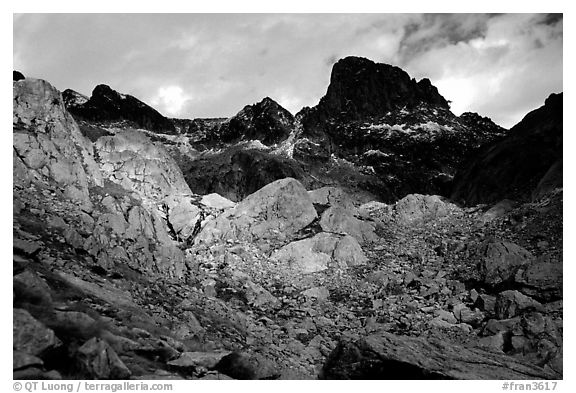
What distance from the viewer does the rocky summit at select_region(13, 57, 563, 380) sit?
1007 cm

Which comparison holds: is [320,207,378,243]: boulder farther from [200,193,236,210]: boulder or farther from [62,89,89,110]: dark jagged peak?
[62,89,89,110]: dark jagged peak

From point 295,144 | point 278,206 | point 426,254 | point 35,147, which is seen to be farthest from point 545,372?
point 295,144

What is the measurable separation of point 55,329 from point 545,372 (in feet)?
42.7

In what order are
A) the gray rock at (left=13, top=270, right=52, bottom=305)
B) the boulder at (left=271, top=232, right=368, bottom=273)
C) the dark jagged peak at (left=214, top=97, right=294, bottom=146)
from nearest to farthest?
the gray rock at (left=13, top=270, right=52, bottom=305)
the boulder at (left=271, top=232, right=368, bottom=273)
the dark jagged peak at (left=214, top=97, right=294, bottom=146)

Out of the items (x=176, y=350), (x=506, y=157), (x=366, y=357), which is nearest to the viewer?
(x=176, y=350)

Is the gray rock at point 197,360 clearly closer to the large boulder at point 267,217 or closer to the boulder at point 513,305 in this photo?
the boulder at point 513,305

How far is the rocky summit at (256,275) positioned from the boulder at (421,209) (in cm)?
18

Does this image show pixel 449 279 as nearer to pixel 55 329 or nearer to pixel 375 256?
pixel 375 256

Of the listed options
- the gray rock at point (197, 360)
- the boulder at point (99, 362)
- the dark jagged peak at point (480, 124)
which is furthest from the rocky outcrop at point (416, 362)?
the dark jagged peak at point (480, 124)

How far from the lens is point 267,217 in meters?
27.2

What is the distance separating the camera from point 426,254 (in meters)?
23.5

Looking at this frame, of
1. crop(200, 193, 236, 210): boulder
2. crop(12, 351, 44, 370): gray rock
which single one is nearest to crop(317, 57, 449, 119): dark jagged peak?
crop(200, 193, 236, 210): boulder

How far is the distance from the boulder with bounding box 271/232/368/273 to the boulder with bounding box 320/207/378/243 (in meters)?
1.89

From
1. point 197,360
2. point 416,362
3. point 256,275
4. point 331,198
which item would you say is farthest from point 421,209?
point 197,360
